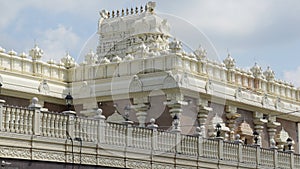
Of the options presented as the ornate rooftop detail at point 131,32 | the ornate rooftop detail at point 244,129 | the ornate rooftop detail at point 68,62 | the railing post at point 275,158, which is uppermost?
the ornate rooftop detail at point 131,32

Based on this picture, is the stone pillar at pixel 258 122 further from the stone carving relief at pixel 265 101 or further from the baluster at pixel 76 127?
the baluster at pixel 76 127

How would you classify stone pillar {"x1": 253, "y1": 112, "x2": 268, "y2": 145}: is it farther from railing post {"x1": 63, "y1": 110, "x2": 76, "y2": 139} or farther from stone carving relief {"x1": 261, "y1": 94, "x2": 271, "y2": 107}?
railing post {"x1": 63, "y1": 110, "x2": 76, "y2": 139}

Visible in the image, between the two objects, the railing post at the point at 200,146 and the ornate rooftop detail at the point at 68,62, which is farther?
the ornate rooftop detail at the point at 68,62

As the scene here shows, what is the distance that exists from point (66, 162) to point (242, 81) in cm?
1890

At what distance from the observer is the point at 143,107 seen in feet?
107

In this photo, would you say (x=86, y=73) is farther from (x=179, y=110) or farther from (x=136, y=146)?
(x=136, y=146)

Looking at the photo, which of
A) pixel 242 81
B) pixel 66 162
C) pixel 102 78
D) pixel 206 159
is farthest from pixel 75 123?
pixel 242 81

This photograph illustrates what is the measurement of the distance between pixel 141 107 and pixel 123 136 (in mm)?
10274

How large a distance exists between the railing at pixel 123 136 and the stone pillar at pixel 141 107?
5587 millimetres

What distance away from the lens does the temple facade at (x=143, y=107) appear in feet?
66.6

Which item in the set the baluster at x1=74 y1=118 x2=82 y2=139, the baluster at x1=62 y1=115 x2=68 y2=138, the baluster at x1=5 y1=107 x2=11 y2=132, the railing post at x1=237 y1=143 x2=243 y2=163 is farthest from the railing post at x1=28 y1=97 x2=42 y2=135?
the railing post at x1=237 y1=143 x2=243 y2=163

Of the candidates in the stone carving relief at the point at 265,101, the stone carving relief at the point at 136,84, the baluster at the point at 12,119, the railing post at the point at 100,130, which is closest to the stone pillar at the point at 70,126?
the railing post at the point at 100,130

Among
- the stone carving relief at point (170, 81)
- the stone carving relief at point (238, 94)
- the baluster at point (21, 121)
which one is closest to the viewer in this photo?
the baluster at point (21, 121)

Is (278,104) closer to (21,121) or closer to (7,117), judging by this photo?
(21,121)
